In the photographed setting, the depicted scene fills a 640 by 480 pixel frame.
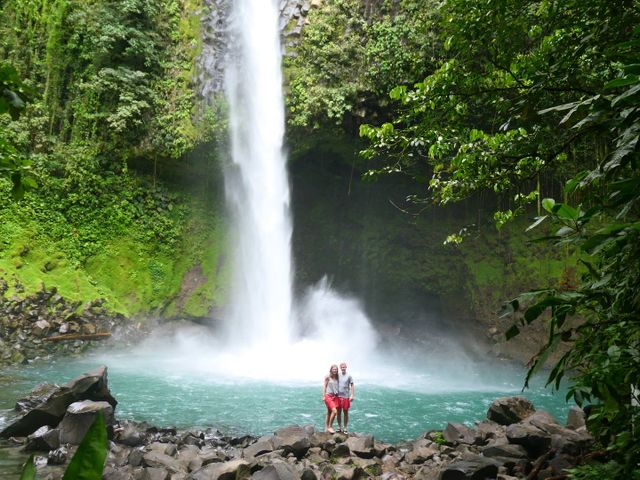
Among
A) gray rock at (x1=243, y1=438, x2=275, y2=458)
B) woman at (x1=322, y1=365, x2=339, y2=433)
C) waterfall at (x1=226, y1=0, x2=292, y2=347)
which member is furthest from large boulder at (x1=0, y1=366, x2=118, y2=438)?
waterfall at (x1=226, y1=0, x2=292, y2=347)

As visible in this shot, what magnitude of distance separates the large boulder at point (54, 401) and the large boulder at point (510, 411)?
631 centimetres

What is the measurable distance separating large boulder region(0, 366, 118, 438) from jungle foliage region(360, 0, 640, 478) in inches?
230

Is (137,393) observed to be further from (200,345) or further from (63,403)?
(200,345)

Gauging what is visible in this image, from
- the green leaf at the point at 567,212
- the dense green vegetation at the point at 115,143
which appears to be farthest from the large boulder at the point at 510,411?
the dense green vegetation at the point at 115,143

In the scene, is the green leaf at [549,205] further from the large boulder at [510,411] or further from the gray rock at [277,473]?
the large boulder at [510,411]

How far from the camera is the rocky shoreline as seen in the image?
17.3 feet

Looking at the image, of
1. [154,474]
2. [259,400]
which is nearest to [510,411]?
[259,400]

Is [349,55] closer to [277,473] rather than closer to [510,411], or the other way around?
[510,411]

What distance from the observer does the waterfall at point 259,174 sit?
17.7m

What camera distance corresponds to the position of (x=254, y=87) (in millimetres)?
17984

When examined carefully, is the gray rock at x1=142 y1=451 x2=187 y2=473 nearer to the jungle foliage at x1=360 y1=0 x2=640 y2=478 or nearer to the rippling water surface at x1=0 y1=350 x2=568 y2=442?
the rippling water surface at x1=0 y1=350 x2=568 y2=442

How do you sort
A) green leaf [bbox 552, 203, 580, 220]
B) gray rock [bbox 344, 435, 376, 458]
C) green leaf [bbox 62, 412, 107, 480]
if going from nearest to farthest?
green leaf [bbox 62, 412, 107, 480]
green leaf [bbox 552, 203, 580, 220]
gray rock [bbox 344, 435, 376, 458]

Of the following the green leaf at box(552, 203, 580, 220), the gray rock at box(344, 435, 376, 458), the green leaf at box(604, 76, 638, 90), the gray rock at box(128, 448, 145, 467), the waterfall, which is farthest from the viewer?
the waterfall

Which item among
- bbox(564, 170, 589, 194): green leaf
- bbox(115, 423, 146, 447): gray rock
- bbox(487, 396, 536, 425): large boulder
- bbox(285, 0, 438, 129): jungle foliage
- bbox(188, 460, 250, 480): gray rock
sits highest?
bbox(285, 0, 438, 129): jungle foliage
